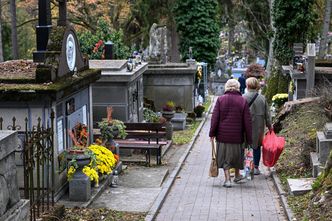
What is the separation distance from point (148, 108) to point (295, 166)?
1107cm

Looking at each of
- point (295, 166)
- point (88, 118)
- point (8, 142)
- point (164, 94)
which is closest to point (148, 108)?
point (164, 94)

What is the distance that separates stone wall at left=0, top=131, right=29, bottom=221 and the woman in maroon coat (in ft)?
15.3

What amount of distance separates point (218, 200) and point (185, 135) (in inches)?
400

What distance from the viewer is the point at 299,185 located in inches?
385

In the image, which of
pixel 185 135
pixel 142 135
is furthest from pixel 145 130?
pixel 185 135

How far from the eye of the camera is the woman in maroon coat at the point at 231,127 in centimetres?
1045

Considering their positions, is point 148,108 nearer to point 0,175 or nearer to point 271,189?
point 271,189

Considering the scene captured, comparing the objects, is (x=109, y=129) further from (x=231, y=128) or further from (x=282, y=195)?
(x=282, y=195)

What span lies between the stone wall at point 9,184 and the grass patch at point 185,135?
38.2 feet

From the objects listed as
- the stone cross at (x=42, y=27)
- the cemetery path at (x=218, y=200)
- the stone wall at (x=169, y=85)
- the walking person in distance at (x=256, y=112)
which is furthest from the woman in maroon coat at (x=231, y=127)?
the stone wall at (x=169, y=85)

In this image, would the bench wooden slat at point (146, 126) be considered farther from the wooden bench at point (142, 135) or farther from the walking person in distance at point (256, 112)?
the walking person in distance at point (256, 112)

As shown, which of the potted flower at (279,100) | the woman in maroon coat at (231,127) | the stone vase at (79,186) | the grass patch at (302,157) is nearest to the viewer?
the grass patch at (302,157)

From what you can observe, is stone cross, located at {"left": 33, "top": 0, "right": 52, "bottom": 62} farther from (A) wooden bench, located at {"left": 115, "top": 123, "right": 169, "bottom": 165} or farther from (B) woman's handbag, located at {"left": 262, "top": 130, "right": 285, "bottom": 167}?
(B) woman's handbag, located at {"left": 262, "top": 130, "right": 285, "bottom": 167}

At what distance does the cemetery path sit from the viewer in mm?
8867
